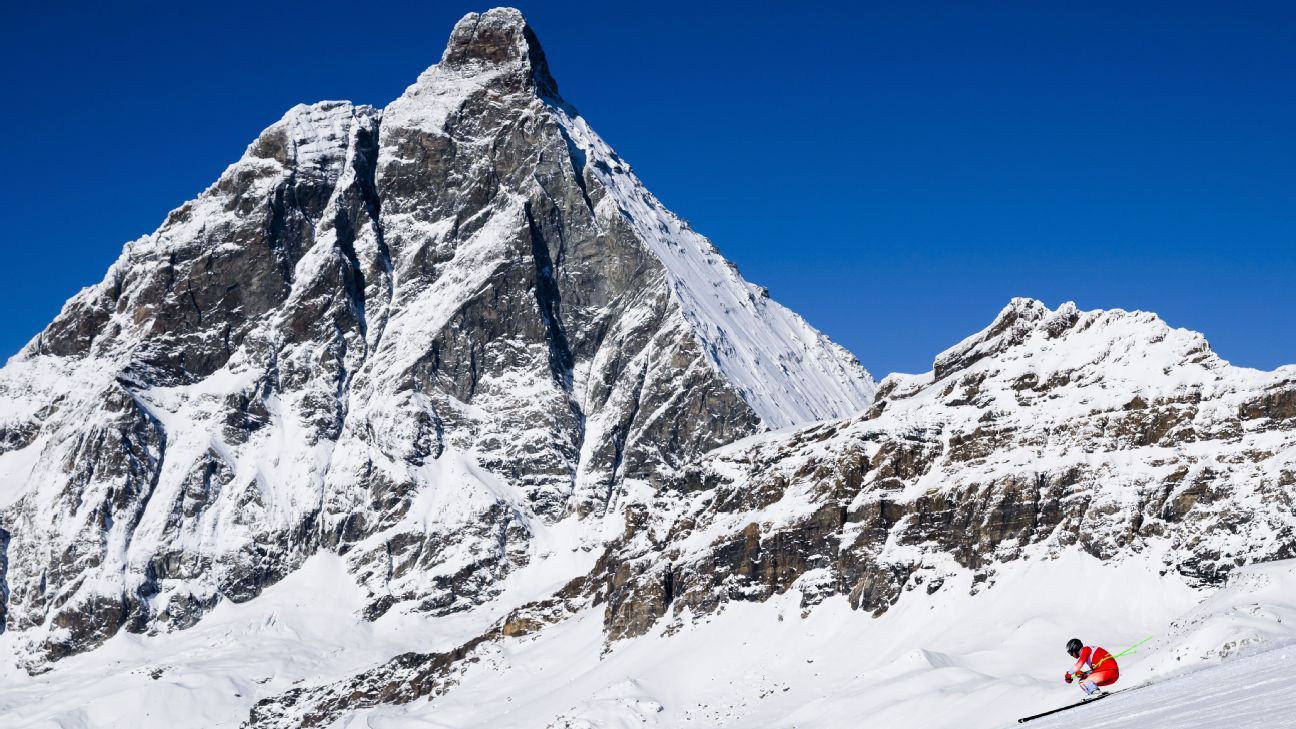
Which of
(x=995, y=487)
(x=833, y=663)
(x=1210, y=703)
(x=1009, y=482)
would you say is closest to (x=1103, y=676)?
(x=1210, y=703)

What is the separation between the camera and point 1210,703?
30172 millimetres

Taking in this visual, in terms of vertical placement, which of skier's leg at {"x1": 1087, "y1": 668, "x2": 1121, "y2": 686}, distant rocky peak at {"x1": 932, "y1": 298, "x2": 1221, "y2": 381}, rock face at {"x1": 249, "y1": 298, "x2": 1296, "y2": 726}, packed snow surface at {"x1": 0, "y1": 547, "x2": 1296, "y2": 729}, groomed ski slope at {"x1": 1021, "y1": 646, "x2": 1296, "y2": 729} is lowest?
groomed ski slope at {"x1": 1021, "y1": 646, "x2": 1296, "y2": 729}

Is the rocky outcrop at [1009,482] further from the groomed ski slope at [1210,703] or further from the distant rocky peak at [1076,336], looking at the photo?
the groomed ski slope at [1210,703]

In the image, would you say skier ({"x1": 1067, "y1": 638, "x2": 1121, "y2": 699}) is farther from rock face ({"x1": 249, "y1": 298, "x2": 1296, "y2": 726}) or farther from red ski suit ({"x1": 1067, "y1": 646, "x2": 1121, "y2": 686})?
rock face ({"x1": 249, "y1": 298, "x2": 1296, "y2": 726})

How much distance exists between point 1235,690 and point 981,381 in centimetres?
12272

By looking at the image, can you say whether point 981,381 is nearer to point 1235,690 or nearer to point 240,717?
point 240,717

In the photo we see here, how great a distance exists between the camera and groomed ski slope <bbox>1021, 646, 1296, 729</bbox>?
27.0 metres

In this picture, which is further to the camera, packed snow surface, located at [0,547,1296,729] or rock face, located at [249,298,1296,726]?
rock face, located at [249,298,1296,726]

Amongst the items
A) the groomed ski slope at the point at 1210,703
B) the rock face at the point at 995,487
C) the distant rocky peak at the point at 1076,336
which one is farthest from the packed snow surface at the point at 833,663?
the groomed ski slope at the point at 1210,703

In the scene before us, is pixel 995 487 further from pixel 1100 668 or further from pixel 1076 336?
pixel 1100 668

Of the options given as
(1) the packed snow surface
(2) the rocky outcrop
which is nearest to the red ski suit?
(1) the packed snow surface

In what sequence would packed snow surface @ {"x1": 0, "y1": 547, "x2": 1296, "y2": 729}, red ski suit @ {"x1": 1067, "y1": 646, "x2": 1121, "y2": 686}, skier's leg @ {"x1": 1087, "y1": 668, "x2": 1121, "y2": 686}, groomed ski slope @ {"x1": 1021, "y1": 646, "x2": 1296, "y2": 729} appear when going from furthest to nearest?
packed snow surface @ {"x1": 0, "y1": 547, "x2": 1296, "y2": 729} → skier's leg @ {"x1": 1087, "y1": 668, "x2": 1121, "y2": 686} → red ski suit @ {"x1": 1067, "y1": 646, "x2": 1121, "y2": 686} → groomed ski slope @ {"x1": 1021, "y1": 646, "x2": 1296, "y2": 729}

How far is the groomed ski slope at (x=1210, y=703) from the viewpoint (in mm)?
26953

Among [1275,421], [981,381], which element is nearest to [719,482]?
[981,381]
